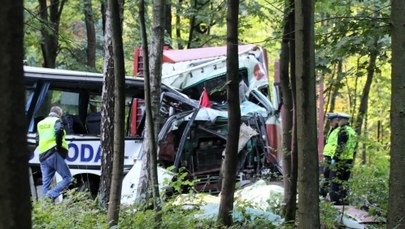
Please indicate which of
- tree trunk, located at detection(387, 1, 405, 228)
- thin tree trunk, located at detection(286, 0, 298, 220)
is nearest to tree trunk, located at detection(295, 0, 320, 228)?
tree trunk, located at detection(387, 1, 405, 228)

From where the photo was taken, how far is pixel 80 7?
17828 mm

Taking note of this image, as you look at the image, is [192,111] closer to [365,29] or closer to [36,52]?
[365,29]

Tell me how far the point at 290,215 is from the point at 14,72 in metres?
4.91

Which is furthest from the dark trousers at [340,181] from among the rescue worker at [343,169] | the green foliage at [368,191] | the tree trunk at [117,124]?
the tree trunk at [117,124]

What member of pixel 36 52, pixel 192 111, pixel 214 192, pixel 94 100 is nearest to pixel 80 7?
pixel 36 52

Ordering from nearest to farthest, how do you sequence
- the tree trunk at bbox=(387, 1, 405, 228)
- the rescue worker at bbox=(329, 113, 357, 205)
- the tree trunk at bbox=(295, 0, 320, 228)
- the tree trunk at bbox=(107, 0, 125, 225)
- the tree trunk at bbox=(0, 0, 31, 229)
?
1. the tree trunk at bbox=(0, 0, 31, 229)
2. the tree trunk at bbox=(295, 0, 320, 228)
3. the tree trunk at bbox=(387, 1, 405, 228)
4. the tree trunk at bbox=(107, 0, 125, 225)
5. the rescue worker at bbox=(329, 113, 357, 205)

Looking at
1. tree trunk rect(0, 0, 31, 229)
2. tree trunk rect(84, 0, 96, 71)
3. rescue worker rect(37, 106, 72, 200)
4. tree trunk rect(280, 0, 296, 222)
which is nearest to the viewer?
tree trunk rect(0, 0, 31, 229)

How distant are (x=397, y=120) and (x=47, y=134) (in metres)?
6.67

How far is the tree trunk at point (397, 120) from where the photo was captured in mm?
4711

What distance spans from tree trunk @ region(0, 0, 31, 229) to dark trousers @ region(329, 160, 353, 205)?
5222mm

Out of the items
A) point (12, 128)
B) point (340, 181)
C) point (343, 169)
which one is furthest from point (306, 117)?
point (343, 169)

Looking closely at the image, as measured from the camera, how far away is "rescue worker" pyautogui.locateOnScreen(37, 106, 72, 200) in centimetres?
935

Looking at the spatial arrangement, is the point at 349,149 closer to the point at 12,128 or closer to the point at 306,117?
the point at 306,117

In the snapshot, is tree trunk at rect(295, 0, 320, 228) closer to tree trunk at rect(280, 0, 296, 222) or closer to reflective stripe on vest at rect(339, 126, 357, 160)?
tree trunk at rect(280, 0, 296, 222)
